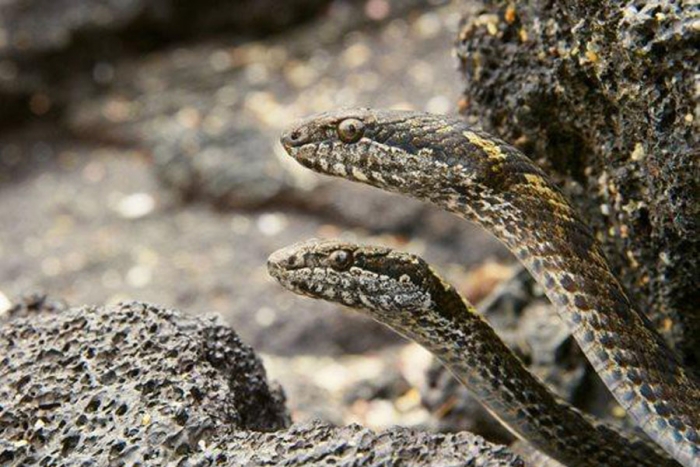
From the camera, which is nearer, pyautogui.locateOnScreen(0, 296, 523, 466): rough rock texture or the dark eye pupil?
pyautogui.locateOnScreen(0, 296, 523, 466): rough rock texture

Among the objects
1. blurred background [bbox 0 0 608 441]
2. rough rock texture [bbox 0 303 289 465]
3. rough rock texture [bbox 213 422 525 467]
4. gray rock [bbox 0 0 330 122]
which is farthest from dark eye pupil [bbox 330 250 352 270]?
gray rock [bbox 0 0 330 122]

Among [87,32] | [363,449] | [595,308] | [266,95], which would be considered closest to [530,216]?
[595,308]

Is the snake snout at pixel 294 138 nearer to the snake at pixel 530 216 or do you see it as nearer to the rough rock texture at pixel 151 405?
the snake at pixel 530 216

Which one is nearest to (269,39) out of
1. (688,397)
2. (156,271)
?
(156,271)

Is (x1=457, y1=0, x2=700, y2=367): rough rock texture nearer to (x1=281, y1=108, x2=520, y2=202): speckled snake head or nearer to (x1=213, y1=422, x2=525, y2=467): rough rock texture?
(x1=281, y1=108, x2=520, y2=202): speckled snake head

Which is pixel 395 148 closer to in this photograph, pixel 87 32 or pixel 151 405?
pixel 151 405

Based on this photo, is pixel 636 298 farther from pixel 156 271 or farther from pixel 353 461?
pixel 156 271

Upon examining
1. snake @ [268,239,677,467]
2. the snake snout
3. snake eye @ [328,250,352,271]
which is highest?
the snake snout
